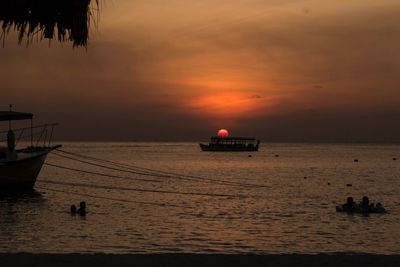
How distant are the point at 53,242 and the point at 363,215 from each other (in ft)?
60.3

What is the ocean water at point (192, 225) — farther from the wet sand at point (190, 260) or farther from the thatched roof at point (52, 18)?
the thatched roof at point (52, 18)

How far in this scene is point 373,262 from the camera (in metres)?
11.1

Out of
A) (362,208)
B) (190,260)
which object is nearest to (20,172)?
(362,208)

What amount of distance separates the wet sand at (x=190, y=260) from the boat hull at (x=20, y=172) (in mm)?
28561

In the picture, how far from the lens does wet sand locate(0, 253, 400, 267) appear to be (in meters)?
10.9

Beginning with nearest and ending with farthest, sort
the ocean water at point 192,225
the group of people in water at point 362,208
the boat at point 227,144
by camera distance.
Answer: the ocean water at point 192,225 < the group of people in water at point 362,208 < the boat at point 227,144

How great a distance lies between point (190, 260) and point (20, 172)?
3151cm

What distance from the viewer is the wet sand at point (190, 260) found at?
10859 mm

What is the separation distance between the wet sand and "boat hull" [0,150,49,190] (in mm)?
28561

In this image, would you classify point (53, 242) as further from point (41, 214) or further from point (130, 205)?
point (130, 205)

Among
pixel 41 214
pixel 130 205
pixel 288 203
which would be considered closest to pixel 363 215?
pixel 288 203

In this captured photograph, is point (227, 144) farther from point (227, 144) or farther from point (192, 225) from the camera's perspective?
point (192, 225)

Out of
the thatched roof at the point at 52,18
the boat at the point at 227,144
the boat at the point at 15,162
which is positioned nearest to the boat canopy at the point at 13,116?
the boat at the point at 15,162

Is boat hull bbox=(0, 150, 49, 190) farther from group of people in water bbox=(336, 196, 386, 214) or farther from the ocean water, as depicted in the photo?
group of people in water bbox=(336, 196, 386, 214)
